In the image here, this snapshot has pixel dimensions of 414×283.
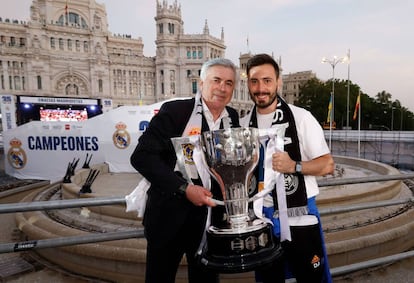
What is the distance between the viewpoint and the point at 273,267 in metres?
1.84

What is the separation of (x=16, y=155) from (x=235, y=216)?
42.6 ft

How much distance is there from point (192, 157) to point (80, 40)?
68.5 meters

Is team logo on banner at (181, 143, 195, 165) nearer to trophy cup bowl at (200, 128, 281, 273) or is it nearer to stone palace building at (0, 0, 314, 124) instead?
trophy cup bowl at (200, 128, 281, 273)

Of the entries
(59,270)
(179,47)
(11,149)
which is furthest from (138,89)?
(59,270)

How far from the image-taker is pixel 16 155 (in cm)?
1188

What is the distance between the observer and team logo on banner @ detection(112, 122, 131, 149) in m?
10.3

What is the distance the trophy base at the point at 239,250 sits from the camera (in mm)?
1374

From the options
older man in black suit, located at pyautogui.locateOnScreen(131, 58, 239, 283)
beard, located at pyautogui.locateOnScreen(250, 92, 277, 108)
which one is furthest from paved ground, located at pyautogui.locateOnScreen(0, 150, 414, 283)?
beard, located at pyautogui.locateOnScreen(250, 92, 277, 108)

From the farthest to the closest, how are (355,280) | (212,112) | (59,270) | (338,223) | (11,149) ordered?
1. (11,149)
2. (338,223)
3. (59,270)
4. (355,280)
5. (212,112)

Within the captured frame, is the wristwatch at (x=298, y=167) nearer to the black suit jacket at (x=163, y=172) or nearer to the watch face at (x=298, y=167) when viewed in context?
the watch face at (x=298, y=167)

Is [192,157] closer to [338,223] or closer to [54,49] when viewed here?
[338,223]

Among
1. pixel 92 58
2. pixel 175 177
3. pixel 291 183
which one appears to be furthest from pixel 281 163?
pixel 92 58

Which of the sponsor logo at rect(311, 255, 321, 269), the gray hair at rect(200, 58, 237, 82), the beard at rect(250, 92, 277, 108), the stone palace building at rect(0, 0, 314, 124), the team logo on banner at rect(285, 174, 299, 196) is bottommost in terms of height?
the sponsor logo at rect(311, 255, 321, 269)

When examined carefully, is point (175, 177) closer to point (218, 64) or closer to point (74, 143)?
point (218, 64)
